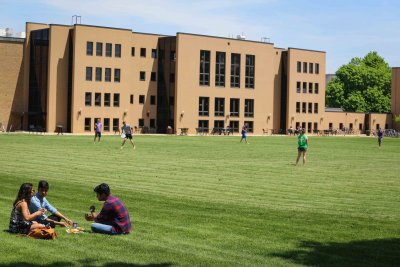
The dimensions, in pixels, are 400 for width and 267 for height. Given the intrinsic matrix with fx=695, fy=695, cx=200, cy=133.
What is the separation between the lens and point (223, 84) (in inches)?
3841

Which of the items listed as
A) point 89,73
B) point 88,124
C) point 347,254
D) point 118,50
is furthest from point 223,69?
point 347,254

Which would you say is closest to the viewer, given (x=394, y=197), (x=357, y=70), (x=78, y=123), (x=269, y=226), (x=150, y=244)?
(x=150, y=244)

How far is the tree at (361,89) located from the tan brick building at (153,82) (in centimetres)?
2022

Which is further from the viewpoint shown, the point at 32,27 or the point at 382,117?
the point at 382,117

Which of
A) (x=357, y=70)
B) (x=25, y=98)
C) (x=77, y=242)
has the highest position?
(x=357, y=70)

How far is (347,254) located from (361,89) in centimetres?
12161

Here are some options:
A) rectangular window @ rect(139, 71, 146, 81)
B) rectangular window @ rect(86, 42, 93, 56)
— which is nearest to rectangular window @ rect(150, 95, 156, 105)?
rectangular window @ rect(139, 71, 146, 81)

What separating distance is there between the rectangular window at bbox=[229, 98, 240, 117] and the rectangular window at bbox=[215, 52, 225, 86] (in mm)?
3224

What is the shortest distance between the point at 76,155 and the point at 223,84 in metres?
59.9

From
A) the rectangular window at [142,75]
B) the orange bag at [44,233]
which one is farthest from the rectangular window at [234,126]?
the orange bag at [44,233]

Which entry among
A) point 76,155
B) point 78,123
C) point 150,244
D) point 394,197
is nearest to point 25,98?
point 78,123

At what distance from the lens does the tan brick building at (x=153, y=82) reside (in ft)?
283

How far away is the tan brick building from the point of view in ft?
283

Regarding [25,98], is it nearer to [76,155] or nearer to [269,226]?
[76,155]
